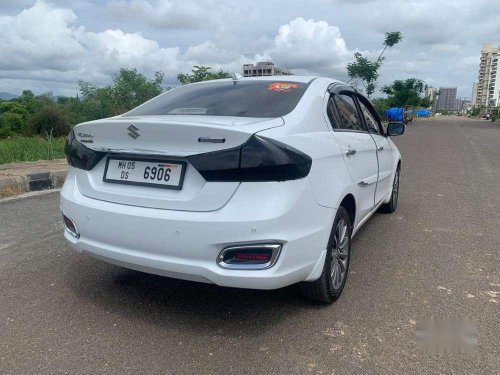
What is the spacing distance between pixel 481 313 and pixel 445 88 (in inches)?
8532

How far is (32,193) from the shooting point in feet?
21.7

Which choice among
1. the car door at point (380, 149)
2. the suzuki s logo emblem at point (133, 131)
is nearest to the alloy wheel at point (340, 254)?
the car door at point (380, 149)

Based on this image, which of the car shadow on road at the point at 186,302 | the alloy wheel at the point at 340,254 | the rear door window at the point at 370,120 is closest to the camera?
the car shadow on road at the point at 186,302

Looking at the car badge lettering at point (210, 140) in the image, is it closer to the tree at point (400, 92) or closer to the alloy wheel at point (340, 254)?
the alloy wheel at point (340, 254)

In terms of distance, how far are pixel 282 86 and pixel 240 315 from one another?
1.75 meters

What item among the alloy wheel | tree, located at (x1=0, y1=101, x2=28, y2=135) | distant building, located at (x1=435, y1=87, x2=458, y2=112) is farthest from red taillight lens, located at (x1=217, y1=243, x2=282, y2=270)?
distant building, located at (x1=435, y1=87, x2=458, y2=112)

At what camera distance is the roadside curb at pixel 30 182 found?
6.36 metres

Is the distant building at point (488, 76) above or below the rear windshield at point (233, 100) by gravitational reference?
above

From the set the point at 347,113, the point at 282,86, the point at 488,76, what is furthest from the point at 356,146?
the point at 488,76

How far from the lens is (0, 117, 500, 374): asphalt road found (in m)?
2.44

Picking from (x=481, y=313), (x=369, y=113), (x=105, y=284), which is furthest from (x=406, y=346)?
(x=369, y=113)

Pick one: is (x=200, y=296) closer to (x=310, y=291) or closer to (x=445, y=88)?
(x=310, y=291)

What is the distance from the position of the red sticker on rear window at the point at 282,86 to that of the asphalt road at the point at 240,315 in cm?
153

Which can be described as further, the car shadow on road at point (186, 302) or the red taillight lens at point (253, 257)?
the car shadow on road at point (186, 302)
